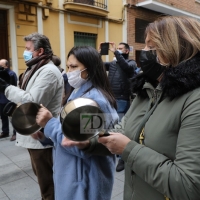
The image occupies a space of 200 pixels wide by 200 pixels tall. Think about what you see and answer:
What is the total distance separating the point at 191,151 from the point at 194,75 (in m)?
0.32

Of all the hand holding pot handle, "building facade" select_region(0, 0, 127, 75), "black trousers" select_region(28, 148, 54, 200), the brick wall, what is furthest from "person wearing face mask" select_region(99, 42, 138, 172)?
the brick wall

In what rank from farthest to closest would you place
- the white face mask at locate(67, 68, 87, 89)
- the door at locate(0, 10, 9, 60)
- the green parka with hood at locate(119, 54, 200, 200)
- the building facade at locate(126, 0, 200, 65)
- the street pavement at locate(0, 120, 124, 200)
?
the building facade at locate(126, 0, 200, 65) < the door at locate(0, 10, 9, 60) < the street pavement at locate(0, 120, 124, 200) < the white face mask at locate(67, 68, 87, 89) < the green parka with hood at locate(119, 54, 200, 200)

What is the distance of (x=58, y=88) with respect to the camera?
7.45ft

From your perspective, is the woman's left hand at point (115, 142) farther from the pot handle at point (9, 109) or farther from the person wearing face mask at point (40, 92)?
the person wearing face mask at point (40, 92)

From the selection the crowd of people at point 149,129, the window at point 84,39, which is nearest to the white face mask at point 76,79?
the crowd of people at point 149,129

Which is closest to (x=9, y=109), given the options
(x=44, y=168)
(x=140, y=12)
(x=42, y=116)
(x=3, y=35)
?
(x=42, y=116)

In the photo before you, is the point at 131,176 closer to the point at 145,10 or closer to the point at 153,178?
the point at 153,178

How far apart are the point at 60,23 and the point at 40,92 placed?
20.8ft

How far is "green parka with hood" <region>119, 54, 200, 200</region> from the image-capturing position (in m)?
0.85

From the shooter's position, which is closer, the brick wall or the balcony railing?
the balcony railing

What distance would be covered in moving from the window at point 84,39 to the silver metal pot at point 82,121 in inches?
307

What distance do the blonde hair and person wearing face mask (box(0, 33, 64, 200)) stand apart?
1310 mm

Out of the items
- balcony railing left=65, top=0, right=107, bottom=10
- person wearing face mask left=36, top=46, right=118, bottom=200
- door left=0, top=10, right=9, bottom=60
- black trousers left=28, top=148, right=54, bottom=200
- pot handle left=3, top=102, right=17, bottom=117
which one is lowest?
black trousers left=28, top=148, right=54, bottom=200

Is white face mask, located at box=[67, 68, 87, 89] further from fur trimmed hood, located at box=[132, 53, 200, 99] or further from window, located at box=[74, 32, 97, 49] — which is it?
window, located at box=[74, 32, 97, 49]
